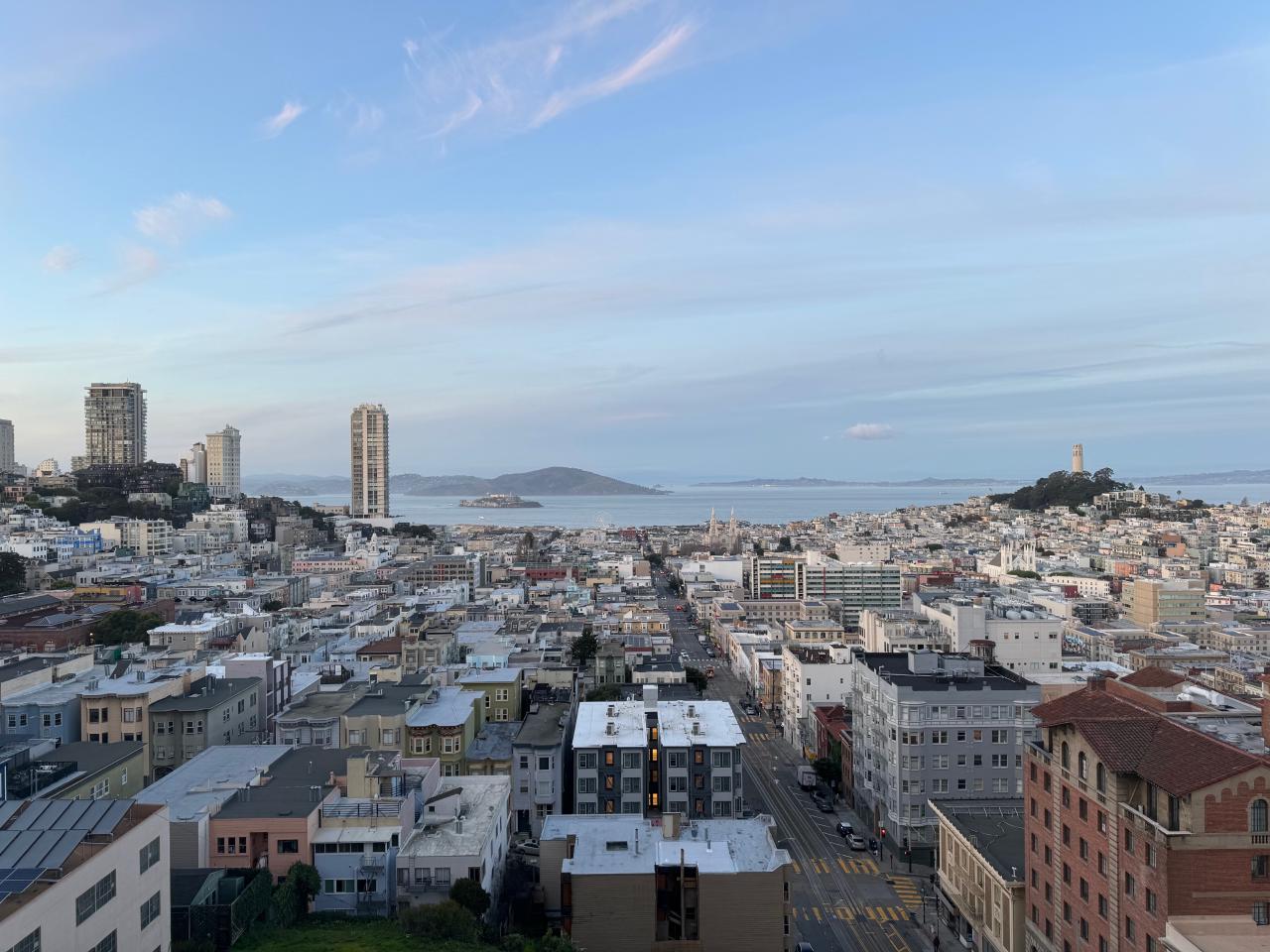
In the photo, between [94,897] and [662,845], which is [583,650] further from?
[94,897]

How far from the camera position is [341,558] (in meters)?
82.1

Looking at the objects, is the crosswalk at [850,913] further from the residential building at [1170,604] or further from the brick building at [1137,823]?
the residential building at [1170,604]

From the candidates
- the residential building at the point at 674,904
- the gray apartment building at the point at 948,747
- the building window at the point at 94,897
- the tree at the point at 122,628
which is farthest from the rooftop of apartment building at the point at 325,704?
the tree at the point at 122,628

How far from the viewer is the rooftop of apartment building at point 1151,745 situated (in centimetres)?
1131

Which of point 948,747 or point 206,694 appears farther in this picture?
point 206,694

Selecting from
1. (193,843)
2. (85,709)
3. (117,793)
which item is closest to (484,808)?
(193,843)

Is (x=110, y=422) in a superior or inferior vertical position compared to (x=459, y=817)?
superior

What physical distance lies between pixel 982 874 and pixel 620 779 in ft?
26.6

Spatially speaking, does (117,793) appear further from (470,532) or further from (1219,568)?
(470,532)

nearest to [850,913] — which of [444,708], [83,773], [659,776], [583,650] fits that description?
[659,776]

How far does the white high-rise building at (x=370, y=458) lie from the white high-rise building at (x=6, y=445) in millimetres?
42871

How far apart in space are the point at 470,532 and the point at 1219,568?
102985 mm

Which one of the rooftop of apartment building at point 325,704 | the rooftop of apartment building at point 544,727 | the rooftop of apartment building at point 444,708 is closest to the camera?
the rooftop of apartment building at point 544,727

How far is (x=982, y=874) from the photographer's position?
17016 millimetres
